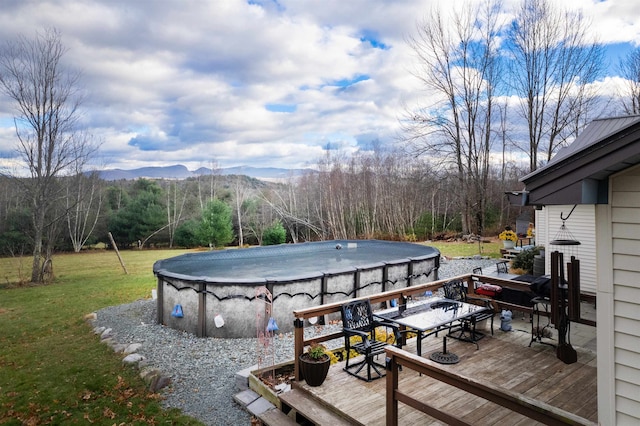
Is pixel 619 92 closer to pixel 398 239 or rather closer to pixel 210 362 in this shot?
pixel 398 239

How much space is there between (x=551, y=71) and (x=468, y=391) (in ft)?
63.3

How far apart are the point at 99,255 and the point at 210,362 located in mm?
16655

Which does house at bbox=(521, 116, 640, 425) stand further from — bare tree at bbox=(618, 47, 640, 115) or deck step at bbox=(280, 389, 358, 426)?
bare tree at bbox=(618, 47, 640, 115)

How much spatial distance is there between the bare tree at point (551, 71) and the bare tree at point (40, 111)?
63.6 feet

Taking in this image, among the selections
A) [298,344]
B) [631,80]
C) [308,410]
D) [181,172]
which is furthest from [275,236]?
[631,80]

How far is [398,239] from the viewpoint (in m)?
19.4

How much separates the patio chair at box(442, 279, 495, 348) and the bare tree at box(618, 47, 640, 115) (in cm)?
1613

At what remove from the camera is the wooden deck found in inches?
125

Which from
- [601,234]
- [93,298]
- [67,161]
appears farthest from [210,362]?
[67,161]

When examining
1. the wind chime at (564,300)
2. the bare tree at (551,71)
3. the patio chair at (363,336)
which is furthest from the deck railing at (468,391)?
the bare tree at (551,71)

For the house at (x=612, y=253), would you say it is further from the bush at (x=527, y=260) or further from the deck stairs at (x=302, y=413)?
the bush at (x=527, y=260)

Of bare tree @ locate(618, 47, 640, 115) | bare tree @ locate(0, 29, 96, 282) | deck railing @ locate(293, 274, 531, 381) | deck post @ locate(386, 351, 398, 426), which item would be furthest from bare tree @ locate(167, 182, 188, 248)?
bare tree @ locate(618, 47, 640, 115)

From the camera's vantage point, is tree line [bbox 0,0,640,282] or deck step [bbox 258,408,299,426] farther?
tree line [bbox 0,0,640,282]

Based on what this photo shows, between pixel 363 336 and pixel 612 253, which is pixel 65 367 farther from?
pixel 612 253
